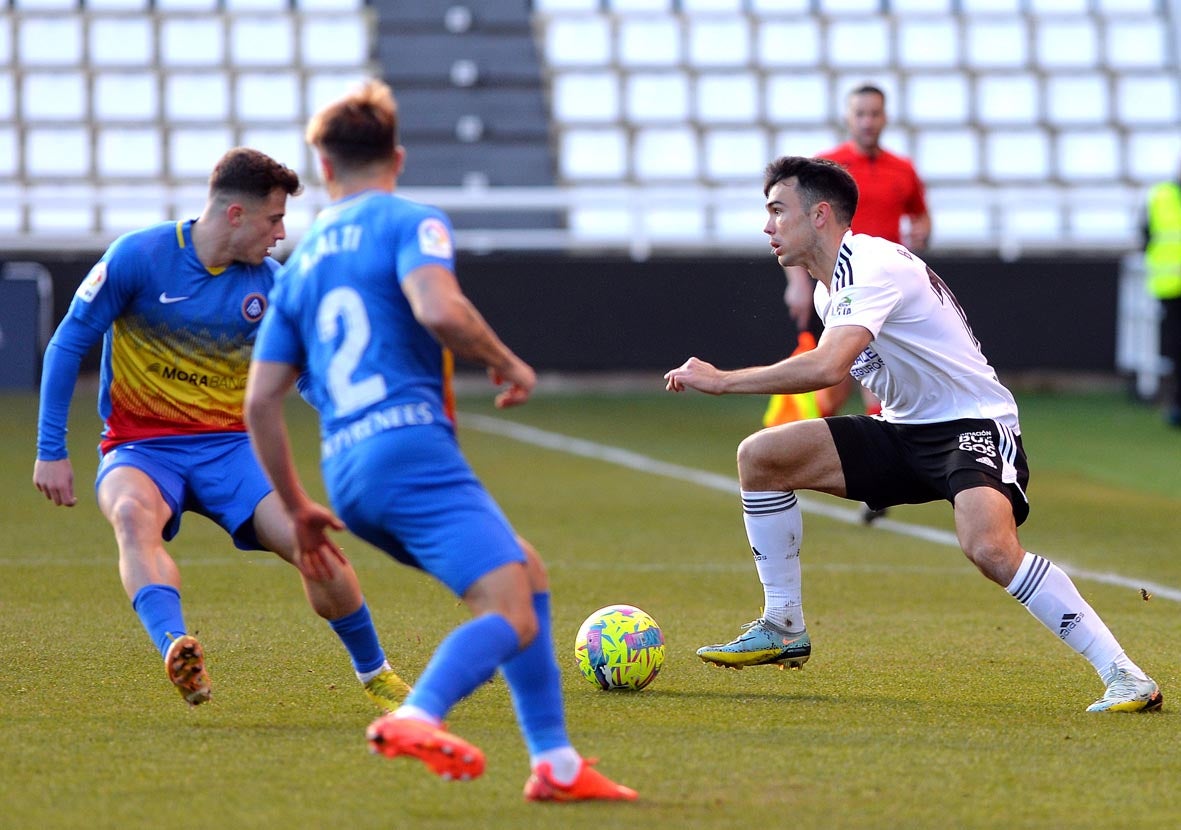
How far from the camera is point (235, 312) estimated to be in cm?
523

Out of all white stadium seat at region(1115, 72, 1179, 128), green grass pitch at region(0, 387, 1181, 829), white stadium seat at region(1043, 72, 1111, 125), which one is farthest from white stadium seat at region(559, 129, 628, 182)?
green grass pitch at region(0, 387, 1181, 829)

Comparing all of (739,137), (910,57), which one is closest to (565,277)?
→ (739,137)

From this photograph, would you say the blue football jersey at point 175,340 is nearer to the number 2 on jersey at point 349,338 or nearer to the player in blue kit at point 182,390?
the player in blue kit at point 182,390

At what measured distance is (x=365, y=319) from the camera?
376cm

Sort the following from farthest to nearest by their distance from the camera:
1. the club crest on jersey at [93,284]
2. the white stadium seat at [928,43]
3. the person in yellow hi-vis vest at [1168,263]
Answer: the white stadium seat at [928,43] < the person in yellow hi-vis vest at [1168,263] < the club crest on jersey at [93,284]

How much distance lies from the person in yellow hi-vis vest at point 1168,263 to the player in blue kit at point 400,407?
1236cm

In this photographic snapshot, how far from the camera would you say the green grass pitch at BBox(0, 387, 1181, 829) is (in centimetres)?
387

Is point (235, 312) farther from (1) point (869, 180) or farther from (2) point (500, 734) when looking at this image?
(1) point (869, 180)

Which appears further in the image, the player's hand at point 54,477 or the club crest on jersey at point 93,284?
the club crest on jersey at point 93,284

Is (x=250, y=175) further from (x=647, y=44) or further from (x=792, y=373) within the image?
(x=647, y=44)

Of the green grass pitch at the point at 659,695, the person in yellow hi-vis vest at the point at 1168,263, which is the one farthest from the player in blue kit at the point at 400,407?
the person in yellow hi-vis vest at the point at 1168,263

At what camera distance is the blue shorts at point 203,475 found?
5.12m

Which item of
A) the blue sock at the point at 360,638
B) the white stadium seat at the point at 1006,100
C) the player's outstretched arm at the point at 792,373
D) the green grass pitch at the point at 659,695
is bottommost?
the green grass pitch at the point at 659,695

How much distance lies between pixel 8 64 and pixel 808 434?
17.9 metres
